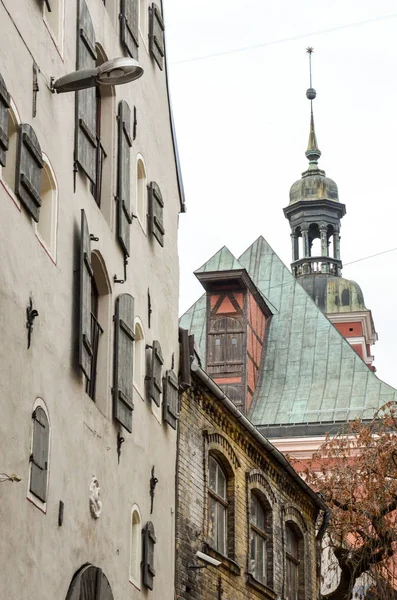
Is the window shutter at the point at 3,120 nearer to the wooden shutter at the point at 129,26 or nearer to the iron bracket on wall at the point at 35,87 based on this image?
the iron bracket on wall at the point at 35,87

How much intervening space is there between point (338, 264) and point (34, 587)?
167 ft

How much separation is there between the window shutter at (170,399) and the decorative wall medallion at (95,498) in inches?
154

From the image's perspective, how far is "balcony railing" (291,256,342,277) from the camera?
2416 inches

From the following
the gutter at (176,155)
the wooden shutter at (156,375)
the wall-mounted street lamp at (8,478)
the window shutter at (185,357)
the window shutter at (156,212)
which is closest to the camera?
the wall-mounted street lamp at (8,478)

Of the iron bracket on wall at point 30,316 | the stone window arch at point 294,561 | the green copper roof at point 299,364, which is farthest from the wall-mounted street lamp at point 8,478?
the green copper roof at point 299,364

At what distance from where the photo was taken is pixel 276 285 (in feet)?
167

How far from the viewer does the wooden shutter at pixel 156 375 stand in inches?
682

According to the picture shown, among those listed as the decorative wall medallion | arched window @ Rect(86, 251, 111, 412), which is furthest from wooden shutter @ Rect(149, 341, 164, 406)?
the decorative wall medallion

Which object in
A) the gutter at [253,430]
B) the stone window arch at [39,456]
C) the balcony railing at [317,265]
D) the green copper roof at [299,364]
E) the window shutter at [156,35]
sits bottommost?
the stone window arch at [39,456]

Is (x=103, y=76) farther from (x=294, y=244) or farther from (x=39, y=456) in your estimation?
(x=294, y=244)

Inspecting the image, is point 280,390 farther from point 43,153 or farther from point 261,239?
point 43,153

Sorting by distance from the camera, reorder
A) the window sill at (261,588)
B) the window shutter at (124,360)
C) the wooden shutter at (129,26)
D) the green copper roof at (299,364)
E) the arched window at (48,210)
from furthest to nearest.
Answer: the green copper roof at (299,364) → the window sill at (261,588) → the wooden shutter at (129,26) → the window shutter at (124,360) → the arched window at (48,210)

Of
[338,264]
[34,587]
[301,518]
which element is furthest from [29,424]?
[338,264]

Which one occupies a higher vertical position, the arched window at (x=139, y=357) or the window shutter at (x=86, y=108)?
the window shutter at (x=86, y=108)
